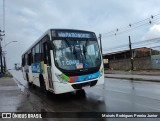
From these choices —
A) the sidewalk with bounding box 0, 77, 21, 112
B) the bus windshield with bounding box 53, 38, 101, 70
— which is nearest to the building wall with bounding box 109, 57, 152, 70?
the sidewalk with bounding box 0, 77, 21, 112

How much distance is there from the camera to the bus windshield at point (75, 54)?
10.8 meters

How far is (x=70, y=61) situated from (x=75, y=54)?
45 cm

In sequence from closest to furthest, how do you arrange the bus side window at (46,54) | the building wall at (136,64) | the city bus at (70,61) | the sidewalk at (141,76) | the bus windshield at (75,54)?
the city bus at (70,61)
the bus windshield at (75,54)
the bus side window at (46,54)
the sidewalk at (141,76)
the building wall at (136,64)

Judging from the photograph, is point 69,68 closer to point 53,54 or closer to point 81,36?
point 53,54

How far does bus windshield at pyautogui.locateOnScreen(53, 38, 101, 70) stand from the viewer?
35.6 feet

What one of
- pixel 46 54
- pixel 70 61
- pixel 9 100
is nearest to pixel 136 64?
pixel 46 54

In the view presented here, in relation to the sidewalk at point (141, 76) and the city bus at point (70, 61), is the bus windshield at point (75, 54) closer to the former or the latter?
the city bus at point (70, 61)

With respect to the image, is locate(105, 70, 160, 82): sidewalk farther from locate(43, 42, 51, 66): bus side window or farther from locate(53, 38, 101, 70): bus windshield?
locate(43, 42, 51, 66): bus side window

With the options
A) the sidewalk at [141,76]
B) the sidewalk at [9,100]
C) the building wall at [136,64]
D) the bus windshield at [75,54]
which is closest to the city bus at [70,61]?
the bus windshield at [75,54]

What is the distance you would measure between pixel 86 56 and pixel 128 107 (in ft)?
11.5

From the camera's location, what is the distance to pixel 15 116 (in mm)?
8094

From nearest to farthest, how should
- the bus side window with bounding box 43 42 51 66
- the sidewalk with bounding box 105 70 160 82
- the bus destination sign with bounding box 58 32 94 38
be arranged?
the bus side window with bounding box 43 42 51 66
the bus destination sign with bounding box 58 32 94 38
the sidewalk with bounding box 105 70 160 82

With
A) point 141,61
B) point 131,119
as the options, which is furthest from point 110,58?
point 131,119

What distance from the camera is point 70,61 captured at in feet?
35.7
